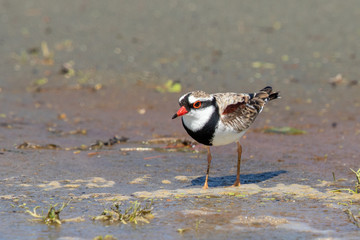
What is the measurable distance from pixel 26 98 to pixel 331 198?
6.54 metres

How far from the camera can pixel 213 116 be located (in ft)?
22.3

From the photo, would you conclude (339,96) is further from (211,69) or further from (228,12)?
(228,12)

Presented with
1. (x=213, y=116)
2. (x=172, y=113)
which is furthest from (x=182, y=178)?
(x=172, y=113)

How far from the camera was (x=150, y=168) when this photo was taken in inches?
308

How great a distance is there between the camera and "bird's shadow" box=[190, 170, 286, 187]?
24.0ft

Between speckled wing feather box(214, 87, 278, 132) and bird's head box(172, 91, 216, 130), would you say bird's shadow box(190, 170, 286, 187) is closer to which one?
speckled wing feather box(214, 87, 278, 132)

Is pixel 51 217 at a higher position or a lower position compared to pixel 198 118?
lower

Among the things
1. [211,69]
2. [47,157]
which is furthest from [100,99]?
[47,157]

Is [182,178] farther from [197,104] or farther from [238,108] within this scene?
[197,104]

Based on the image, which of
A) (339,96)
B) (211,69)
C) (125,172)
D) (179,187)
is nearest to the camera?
(179,187)

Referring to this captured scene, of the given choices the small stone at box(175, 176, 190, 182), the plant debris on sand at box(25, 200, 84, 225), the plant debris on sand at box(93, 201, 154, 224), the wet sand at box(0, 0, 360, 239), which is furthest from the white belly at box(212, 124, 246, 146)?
the plant debris on sand at box(25, 200, 84, 225)

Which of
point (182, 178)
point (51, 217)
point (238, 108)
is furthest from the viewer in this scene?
point (182, 178)

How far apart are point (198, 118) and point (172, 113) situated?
3.95 metres

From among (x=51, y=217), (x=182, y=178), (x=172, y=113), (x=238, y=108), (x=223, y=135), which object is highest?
(x=238, y=108)
